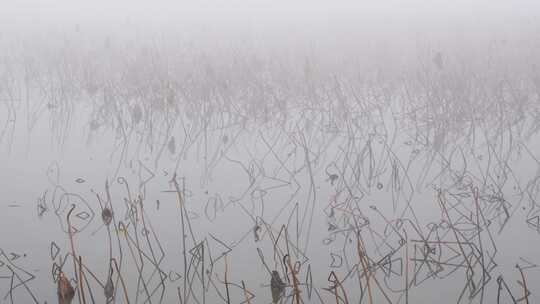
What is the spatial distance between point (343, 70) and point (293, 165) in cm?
201

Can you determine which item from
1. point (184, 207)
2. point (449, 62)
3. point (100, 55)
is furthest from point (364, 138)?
point (100, 55)

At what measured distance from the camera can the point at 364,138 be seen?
8.86ft

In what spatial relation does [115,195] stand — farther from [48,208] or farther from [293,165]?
[293,165]

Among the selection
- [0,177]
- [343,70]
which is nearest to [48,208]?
[0,177]

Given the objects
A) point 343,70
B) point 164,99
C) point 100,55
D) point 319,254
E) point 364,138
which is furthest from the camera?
point 100,55

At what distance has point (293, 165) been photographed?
94.4 inches

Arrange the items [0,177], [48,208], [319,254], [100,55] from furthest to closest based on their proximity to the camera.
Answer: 1. [100,55]
2. [0,177]
3. [48,208]
4. [319,254]

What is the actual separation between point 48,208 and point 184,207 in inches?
20.8

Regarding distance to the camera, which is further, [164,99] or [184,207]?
[164,99]

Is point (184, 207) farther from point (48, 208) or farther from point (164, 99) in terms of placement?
point (164, 99)

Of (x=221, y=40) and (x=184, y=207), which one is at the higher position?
(x=221, y=40)

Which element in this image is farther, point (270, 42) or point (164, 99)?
point (270, 42)

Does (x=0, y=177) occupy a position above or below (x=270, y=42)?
below

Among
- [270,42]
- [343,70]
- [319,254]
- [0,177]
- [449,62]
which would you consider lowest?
[319,254]
